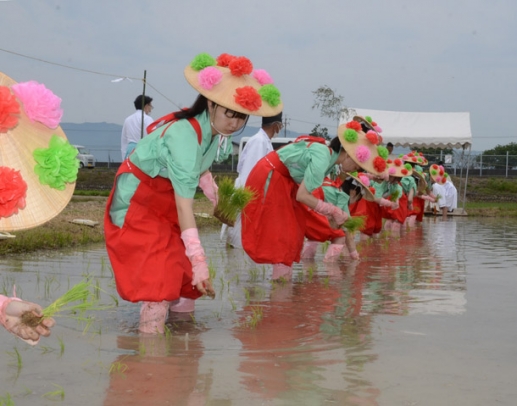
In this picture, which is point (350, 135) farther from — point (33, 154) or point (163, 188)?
point (33, 154)

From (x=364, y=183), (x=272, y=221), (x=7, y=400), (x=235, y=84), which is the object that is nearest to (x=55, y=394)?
(x=7, y=400)

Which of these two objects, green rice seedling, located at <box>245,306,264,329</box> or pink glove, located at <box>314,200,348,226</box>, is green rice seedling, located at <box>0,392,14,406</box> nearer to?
green rice seedling, located at <box>245,306,264,329</box>

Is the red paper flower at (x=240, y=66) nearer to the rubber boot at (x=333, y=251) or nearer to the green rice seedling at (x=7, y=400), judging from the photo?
the green rice seedling at (x=7, y=400)

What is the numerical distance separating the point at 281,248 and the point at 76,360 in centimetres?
327

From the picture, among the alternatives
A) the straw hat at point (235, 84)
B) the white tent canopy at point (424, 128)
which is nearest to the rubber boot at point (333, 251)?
the straw hat at point (235, 84)

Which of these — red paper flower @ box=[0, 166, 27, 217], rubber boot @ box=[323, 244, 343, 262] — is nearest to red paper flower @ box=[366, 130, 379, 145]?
rubber boot @ box=[323, 244, 343, 262]

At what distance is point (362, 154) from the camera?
773 cm

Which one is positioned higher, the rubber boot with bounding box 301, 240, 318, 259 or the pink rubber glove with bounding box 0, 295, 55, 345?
the pink rubber glove with bounding box 0, 295, 55, 345

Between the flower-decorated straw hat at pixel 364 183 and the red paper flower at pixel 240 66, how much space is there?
20.5ft

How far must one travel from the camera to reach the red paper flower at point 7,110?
3.22 metres

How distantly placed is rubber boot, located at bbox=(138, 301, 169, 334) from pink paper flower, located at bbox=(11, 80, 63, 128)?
1924 mm

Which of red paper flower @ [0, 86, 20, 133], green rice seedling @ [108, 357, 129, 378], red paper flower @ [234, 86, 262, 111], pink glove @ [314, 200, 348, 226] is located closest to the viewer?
red paper flower @ [0, 86, 20, 133]

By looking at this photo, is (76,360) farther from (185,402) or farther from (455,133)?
(455,133)

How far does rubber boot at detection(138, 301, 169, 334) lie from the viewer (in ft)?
16.5
